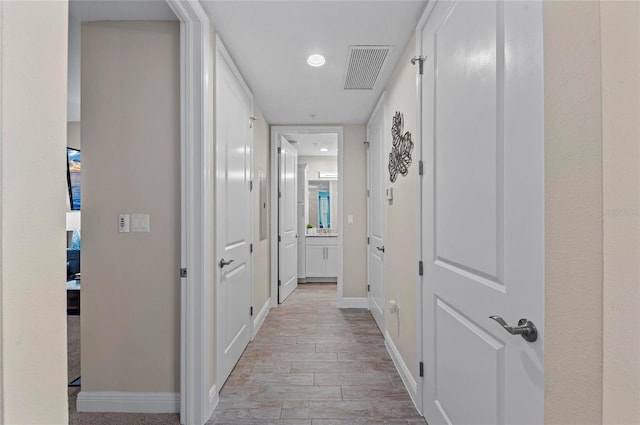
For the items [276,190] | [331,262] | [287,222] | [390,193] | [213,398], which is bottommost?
[213,398]

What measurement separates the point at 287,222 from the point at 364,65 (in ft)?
8.44

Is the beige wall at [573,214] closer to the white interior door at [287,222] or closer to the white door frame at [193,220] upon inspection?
the white door frame at [193,220]

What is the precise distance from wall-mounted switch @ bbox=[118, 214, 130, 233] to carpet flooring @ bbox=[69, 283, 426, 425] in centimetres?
109

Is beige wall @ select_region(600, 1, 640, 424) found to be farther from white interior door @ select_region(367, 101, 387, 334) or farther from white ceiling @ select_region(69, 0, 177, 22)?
white interior door @ select_region(367, 101, 387, 334)

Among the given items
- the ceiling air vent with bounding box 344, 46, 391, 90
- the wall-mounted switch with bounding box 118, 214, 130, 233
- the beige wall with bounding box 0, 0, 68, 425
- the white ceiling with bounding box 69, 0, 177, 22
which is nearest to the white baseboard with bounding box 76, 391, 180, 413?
the wall-mounted switch with bounding box 118, 214, 130, 233

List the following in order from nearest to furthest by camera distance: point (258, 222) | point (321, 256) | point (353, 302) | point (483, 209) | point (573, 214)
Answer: point (573, 214)
point (483, 209)
point (258, 222)
point (353, 302)
point (321, 256)

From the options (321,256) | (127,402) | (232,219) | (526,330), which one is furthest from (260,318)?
(526,330)

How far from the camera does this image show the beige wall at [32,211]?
0.55 meters

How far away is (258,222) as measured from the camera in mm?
3592

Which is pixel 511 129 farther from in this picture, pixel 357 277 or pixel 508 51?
pixel 357 277

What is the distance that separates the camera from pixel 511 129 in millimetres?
1012

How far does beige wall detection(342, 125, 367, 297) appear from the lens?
4270mm

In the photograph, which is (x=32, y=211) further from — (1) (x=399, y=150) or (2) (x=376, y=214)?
(2) (x=376, y=214)

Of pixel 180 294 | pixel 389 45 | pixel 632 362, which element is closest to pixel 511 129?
pixel 632 362
